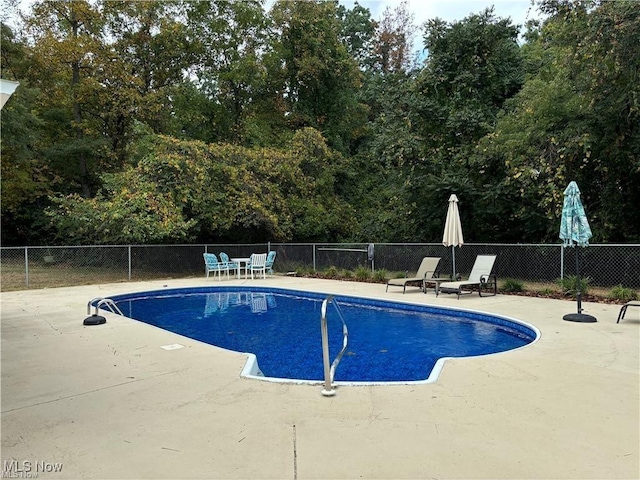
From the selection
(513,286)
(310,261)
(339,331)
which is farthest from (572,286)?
(310,261)

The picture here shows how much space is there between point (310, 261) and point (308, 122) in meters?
9.13

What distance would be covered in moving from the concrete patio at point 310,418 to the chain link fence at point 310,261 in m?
6.01

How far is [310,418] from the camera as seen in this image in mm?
3199

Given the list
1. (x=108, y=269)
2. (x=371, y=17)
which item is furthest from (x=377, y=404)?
(x=371, y=17)

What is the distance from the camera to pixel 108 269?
14289mm

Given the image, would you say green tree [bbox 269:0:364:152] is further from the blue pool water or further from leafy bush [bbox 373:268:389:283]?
the blue pool water

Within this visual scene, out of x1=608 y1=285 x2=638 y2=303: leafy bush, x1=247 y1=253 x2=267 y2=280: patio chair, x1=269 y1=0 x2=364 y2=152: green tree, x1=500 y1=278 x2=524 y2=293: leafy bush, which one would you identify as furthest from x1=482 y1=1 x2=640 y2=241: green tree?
x1=269 y1=0 x2=364 y2=152: green tree

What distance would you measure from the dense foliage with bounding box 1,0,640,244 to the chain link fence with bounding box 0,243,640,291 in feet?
2.30

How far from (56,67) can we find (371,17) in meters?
18.9

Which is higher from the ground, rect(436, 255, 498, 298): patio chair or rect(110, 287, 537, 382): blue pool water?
rect(436, 255, 498, 298): patio chair

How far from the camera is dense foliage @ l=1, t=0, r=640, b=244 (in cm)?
1027

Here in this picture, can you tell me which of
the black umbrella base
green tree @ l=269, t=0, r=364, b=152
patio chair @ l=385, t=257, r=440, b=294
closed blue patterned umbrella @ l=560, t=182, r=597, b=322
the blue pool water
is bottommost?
the blue pool water

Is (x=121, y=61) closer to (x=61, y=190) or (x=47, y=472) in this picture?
(x=61, y=190)

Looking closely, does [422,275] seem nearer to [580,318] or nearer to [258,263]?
[580,318]
